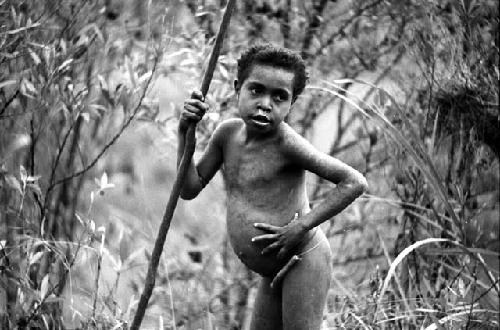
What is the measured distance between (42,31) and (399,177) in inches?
65.7

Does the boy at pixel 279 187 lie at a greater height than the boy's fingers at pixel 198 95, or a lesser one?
lesser

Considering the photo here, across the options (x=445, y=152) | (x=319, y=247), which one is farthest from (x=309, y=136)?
(x=319, y=247)

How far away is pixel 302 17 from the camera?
16.1ft

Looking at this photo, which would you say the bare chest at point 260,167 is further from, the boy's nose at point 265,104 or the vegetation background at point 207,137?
the vegetation background at point 207,137

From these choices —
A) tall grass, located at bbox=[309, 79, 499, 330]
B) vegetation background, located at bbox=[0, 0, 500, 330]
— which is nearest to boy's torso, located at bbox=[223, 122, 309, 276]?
tall grass, located at bbox=[309, 79, 499, 330]

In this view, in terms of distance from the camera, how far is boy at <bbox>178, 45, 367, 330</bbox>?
2594 millimetres

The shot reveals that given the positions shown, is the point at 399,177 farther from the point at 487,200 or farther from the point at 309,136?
the point at 309,136

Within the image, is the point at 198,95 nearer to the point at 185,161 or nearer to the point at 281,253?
the point at 185,161

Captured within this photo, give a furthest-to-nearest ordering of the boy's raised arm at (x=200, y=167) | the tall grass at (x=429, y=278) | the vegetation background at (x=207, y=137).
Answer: the vegetation background at (x=207, y=137) → the tall grass at (x=429, y=278) → the boy's raised arm at (x=200, y=167)

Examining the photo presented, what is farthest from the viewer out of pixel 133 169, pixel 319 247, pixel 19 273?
pixel 133 169

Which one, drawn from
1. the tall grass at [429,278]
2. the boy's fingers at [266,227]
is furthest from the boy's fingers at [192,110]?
the tall grass at [429,278]

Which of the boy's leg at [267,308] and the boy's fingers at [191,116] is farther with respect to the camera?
the boy's leg at [267,308]

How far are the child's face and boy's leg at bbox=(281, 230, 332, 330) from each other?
36cm

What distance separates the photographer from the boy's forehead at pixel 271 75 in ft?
8.48
